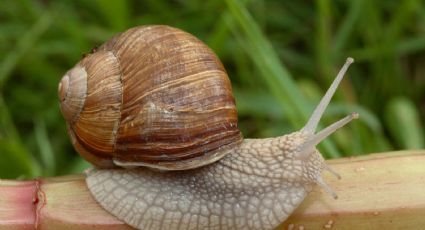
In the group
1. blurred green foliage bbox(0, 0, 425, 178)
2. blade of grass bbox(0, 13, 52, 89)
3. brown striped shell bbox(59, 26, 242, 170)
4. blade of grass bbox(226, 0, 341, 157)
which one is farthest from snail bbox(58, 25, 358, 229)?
blade of grass bbox(0, 13, 52, 89)

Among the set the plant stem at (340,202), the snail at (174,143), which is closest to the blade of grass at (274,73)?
the snail at (174,143)

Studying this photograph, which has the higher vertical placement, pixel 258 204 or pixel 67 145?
pixel 258 204

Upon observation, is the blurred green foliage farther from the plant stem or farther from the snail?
the plant stem

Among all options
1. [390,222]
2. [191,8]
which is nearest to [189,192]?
[390,222]

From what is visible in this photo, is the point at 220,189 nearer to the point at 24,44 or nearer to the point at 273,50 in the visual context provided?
the point at 273,50

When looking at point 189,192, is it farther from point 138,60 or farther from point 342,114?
point 342,114

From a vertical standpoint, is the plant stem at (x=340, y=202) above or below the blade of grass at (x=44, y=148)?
above

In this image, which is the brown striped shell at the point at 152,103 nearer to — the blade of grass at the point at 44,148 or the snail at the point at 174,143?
the snail at the point at 174,143
